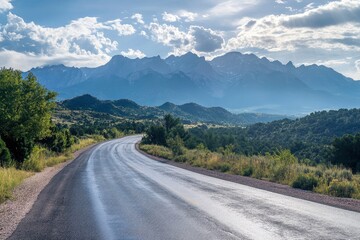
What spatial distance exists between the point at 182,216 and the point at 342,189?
25.8 feet

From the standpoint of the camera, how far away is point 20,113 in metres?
26.2

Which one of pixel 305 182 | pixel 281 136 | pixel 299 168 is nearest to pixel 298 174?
pixel 299 168

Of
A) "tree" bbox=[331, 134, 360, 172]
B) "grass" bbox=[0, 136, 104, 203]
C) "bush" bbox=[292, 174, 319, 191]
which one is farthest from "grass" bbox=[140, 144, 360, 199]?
"tree" bbox=[331, 134, 360, 172]

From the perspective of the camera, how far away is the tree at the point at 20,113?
999 inches

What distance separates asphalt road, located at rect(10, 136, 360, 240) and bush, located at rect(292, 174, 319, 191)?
2764mm

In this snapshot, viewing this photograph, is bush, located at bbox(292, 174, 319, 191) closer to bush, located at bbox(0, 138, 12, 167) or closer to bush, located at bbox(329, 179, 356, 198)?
bush, located at bbox(329, 179, 356, 198)

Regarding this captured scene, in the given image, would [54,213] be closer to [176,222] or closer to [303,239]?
[176,222]

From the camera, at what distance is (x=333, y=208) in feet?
37.3

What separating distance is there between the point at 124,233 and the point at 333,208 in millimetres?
6461

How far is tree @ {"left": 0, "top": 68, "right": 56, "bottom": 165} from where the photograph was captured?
25.4 meters

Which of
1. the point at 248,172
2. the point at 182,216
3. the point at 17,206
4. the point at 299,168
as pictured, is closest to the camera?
the point at 182,216

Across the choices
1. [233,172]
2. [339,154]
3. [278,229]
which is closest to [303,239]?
[278,229]

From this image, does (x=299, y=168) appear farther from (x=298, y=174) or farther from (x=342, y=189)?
(x=342, y=189)

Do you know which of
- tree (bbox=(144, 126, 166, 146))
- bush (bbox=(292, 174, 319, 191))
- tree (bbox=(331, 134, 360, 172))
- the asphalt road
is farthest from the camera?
tree (bbox=(144, 126, 166, 146))
